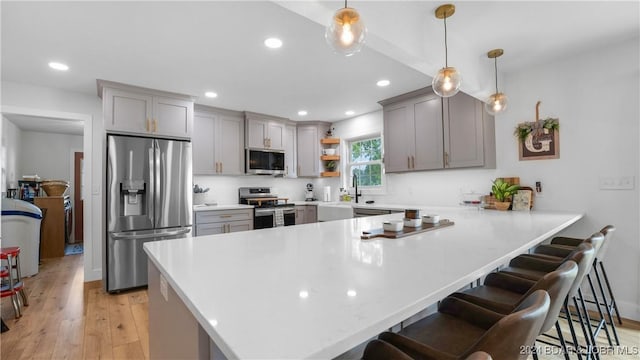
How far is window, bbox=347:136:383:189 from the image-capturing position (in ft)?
15.5

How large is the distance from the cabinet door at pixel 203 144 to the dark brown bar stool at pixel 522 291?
3.75 meters

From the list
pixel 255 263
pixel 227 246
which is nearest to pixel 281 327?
pixel 255 263

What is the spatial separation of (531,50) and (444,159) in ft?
4.28

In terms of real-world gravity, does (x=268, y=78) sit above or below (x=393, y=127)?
above

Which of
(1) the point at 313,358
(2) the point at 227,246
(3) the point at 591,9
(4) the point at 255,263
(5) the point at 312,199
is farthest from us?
(5) the point at 312,199

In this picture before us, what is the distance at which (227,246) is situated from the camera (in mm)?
1410

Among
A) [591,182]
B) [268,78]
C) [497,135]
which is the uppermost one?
[268,78]

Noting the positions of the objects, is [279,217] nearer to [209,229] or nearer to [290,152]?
[209,229]

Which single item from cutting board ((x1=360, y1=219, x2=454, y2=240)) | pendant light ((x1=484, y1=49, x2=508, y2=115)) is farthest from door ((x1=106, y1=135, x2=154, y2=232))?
pendant light ((x1=484, y1=49, x2=508, y2=115))

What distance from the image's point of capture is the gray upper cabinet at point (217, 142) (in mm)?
4191

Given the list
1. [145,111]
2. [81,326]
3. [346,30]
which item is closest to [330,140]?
[145,111]

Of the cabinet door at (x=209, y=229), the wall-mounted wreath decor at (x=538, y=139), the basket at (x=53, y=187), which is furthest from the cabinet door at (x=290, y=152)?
the basket at (x=53, y=187)

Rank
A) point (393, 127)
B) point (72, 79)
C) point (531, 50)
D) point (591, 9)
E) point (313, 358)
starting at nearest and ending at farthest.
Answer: point (313, 358)
point (591, 9)
point (531, 50)
point (72, 79)
point (393, 127)

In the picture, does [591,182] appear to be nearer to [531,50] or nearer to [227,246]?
[531,50]
